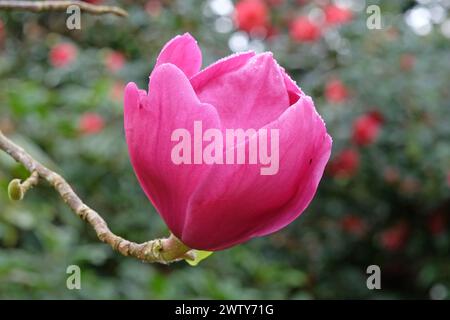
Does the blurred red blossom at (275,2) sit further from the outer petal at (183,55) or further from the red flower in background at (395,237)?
the outer petal at (183,55)

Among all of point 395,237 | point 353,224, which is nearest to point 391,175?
point 353,224

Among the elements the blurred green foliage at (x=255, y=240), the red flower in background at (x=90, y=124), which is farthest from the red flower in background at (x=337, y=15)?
the red flower in background at (x=90, y=124)

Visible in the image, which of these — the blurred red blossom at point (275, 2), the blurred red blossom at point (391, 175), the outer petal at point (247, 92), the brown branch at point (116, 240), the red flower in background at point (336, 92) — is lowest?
the brown branch at point (116, 240)

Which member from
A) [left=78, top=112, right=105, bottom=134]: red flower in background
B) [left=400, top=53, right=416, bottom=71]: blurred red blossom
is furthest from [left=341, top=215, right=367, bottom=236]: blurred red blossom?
[left=78, top=112, right=105, bottom=134]: red flower in background

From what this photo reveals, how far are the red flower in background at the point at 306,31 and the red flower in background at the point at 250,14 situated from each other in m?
Result: 0.17

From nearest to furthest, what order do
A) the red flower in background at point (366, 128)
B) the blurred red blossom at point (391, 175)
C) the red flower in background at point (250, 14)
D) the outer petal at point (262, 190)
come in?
the outer petal at point (262, 190) → the red flower in background at point (366, 128) → the blurred red blossom at point (391, 175) → the red flower in background at point (250, 14)

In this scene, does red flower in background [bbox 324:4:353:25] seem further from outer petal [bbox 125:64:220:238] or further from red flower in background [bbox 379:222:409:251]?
outer petal [bbox 125:64:220:238]

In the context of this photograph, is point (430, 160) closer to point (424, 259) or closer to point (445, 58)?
point (445, 58)

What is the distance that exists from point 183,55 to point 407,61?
8.93 feet

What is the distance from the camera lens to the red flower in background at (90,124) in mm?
2590

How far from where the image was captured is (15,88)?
2.57 meters

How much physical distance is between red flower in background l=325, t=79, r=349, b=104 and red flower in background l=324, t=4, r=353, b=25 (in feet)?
1.24

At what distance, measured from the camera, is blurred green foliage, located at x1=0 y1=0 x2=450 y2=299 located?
2.15 meters

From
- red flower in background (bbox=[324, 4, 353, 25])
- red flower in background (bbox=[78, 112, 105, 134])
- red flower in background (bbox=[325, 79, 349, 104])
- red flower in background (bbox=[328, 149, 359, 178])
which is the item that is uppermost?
red flower in background (bbox=[324, 4, 353, 25])
